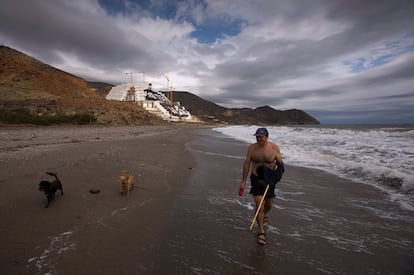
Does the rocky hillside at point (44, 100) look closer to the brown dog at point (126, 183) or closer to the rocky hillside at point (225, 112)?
the brown dog at point (126, 183)

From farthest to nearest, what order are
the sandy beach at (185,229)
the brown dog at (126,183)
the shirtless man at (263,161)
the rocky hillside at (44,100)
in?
the rocky hillside at (44,100) < the brown dog at (126,183) < the shirtless man at (263,161) < the sandy beach at (185,229)

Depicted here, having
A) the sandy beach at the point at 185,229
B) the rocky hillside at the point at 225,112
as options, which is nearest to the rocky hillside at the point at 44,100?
the sandy beach at the point at 185,229

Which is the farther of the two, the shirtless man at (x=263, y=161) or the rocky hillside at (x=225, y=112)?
the rocky hillside at (x=225, y=112)

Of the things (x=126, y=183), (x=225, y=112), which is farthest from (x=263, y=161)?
(x=225, y=112)

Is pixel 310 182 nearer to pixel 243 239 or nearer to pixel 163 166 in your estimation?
pixel 243 239

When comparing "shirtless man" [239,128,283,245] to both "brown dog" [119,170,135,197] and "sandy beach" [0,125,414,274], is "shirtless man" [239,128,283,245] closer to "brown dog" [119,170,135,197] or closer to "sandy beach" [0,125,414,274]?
"sandy beach" [0,125,414,274]

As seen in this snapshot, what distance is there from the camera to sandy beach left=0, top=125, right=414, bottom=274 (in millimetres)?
2486

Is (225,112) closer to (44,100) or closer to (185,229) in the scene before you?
(44,100)

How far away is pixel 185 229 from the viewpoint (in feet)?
10.9

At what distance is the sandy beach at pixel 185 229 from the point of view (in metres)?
2.49

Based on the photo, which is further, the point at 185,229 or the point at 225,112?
the point at 225,112

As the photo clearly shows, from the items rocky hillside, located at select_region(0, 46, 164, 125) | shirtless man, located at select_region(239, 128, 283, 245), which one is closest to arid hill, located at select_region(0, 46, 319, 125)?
rocky hillside, located at select_region(0, 46, 164, 125)

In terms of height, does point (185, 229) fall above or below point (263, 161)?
below

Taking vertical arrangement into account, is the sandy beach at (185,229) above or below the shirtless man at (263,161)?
below
